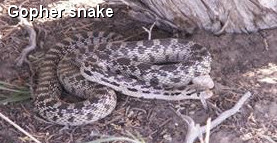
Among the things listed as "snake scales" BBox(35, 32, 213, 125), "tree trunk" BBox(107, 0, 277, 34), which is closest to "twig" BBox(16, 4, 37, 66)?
"snake scales" BBox(35, 32, 213, 125)

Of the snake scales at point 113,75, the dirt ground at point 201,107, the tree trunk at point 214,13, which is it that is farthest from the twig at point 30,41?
the tree trunk at point 214,13

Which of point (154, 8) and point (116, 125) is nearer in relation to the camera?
point (116, 125)

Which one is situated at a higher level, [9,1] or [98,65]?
[9,1]

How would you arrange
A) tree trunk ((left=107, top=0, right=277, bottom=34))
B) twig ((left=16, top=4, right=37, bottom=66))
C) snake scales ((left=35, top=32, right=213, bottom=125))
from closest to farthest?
snake scales ((left=35, top=32, right=213, bottom=125)) < tree trunk ((left=107, top=0, right=277, bottom=34)) < twig ((left=16, top=4, right=37, bottom=66))

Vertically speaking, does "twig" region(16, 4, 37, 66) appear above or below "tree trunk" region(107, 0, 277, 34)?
below

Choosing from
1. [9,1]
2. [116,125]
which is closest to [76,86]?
[116,125]

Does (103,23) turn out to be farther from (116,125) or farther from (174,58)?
(116,125)

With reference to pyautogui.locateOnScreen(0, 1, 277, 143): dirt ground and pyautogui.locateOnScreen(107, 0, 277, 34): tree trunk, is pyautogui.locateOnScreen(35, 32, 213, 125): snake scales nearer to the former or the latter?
pyautogui.locateOnScreen(0, 1, 277, 143): dirt ground
